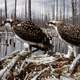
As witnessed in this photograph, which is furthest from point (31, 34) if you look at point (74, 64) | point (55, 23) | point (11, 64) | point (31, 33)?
point (74, 64)

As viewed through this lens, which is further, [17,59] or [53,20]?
[17,59]

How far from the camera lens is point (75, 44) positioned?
9.55ft

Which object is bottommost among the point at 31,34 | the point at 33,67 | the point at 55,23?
the point at 33,67

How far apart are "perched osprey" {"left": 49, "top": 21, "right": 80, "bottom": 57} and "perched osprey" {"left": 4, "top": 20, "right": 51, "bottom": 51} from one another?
0.17 metres

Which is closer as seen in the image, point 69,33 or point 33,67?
point 69,33

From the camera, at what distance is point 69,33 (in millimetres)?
2914

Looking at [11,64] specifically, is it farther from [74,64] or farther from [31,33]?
[74,64]

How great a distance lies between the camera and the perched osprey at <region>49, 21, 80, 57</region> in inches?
114

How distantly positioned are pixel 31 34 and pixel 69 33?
427 millimetres

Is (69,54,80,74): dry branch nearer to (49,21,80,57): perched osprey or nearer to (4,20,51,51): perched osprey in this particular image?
(49,21,80,57): perched osprey

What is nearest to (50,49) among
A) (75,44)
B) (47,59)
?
(47,59)

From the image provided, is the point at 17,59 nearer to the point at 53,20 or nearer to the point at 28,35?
the point at 28,35

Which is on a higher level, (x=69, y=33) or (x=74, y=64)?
(x=69, y=33)

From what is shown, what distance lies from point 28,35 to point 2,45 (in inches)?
14.2
